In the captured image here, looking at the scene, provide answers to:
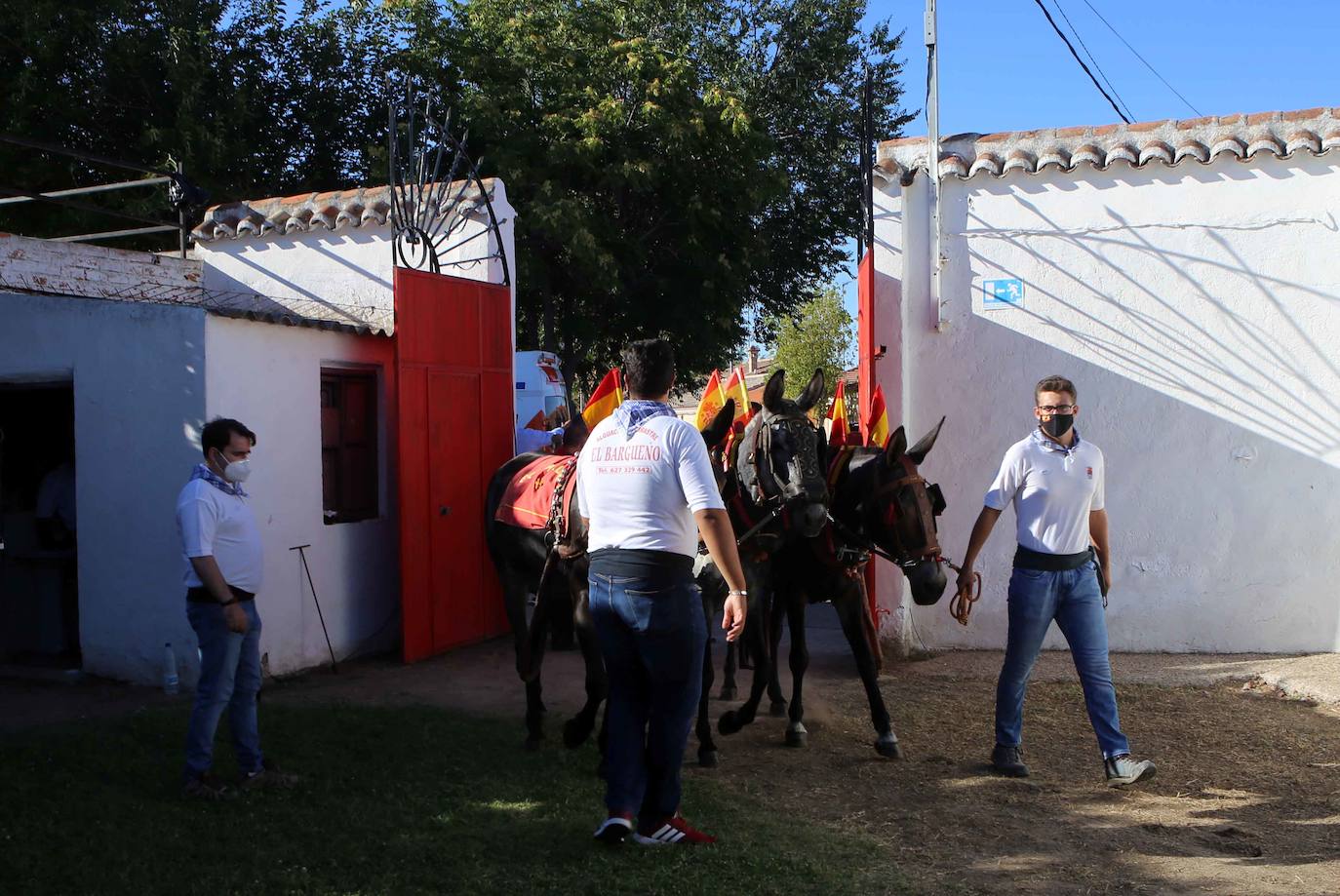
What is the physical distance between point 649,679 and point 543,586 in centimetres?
171

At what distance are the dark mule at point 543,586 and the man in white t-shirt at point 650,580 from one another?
0.83 meters

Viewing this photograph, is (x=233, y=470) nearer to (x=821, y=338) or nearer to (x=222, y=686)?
(x=222, y=686)

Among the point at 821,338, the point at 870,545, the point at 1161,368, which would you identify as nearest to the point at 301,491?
the point at 870,545

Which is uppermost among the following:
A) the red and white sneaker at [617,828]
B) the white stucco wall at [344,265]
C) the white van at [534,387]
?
the white stucco wall at [344,265]

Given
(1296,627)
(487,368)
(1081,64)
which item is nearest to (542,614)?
Result: (487,368)

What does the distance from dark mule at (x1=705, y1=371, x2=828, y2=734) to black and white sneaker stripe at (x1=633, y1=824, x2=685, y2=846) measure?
155cm

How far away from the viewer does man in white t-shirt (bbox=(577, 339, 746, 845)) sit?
3943 millimetres

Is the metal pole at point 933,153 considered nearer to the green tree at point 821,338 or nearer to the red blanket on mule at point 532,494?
the red blanket on mule at point 532,494

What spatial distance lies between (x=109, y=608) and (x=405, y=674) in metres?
1.97

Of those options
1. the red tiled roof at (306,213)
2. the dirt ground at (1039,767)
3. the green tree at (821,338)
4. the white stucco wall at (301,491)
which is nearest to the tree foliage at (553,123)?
the red tiled roof at (306,213)

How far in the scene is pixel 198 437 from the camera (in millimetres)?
7090

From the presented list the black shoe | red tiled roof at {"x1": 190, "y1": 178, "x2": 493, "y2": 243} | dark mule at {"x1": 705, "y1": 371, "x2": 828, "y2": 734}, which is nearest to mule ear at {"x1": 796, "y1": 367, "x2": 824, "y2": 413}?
dark mule at {"x1": 705, "y1": 371, "x2": 828, "y2": 734}

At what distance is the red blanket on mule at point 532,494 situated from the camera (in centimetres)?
620

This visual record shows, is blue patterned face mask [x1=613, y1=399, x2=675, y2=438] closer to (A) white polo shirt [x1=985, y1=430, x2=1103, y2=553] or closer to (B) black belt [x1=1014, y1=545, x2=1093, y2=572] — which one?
(A) white polo shirt [x1=985, y1=430, x2=1103, y2=553]
